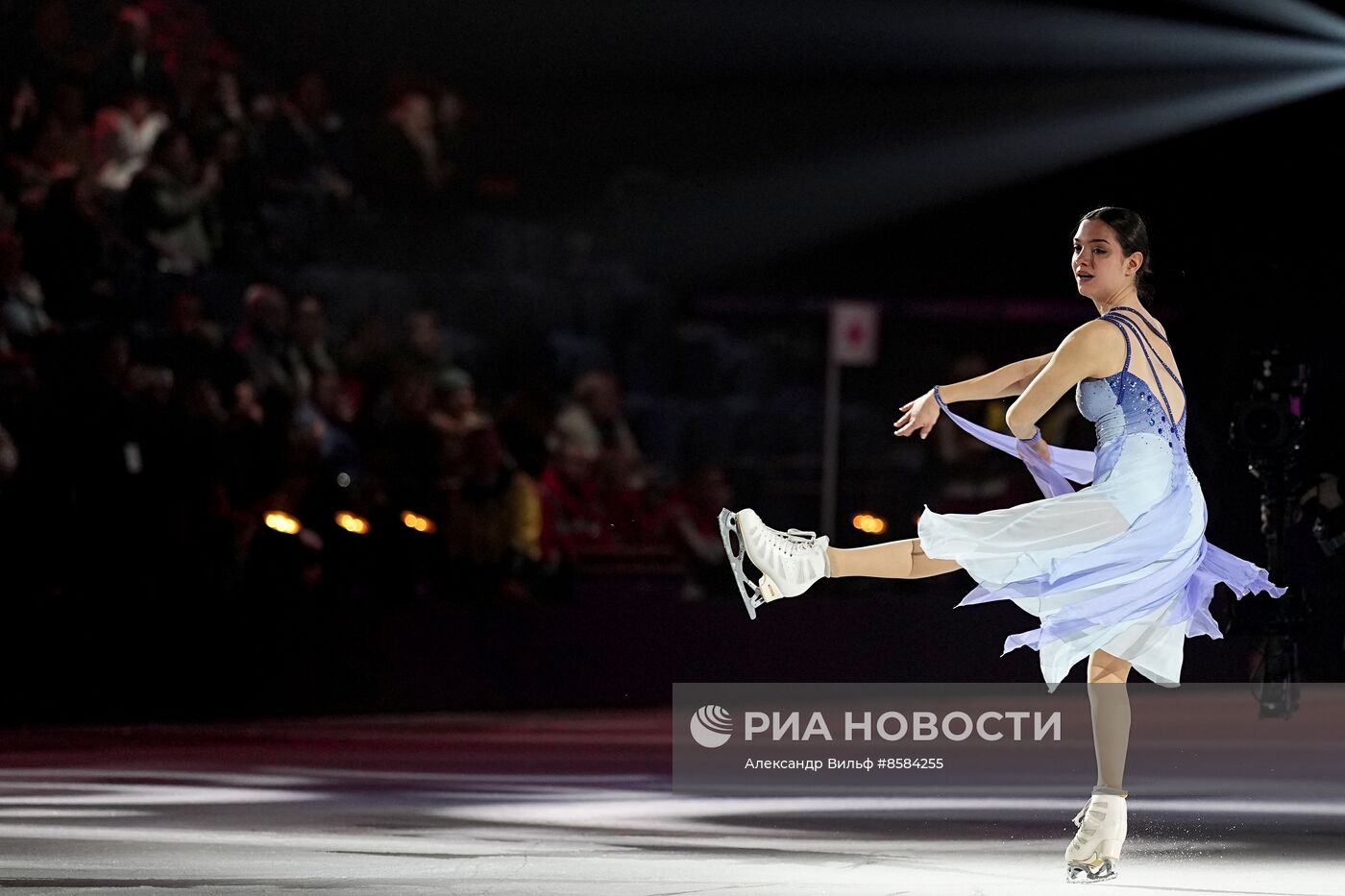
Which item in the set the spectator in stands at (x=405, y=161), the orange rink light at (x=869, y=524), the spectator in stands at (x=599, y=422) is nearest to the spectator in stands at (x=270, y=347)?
the spectator in stands at (x=599, y=422)

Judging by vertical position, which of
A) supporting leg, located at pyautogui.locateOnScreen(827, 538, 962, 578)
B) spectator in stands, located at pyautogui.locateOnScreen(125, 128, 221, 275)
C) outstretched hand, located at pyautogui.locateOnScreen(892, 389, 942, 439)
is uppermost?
spectator in stands, located at pyautogui.locateOnScreen(125, 128, 221, 275)

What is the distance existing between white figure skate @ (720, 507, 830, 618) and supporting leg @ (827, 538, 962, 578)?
0.06m

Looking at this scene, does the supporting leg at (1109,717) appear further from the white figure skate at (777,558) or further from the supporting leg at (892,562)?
the white figure skate at (777,558)

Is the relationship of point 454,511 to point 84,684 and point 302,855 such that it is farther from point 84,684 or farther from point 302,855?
point 302,855

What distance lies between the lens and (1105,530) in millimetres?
4527

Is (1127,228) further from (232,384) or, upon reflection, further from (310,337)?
(310,337)

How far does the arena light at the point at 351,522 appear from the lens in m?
9.13

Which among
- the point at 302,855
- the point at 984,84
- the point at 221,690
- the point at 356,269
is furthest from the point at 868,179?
the point at 302,855

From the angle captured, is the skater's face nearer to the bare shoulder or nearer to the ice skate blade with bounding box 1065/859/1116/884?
the bare shoulder

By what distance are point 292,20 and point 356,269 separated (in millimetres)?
1892

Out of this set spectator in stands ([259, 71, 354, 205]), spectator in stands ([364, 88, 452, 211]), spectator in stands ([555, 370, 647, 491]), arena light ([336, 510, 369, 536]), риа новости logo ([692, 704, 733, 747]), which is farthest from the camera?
spectator in stands ([364, 88, 452, 211])

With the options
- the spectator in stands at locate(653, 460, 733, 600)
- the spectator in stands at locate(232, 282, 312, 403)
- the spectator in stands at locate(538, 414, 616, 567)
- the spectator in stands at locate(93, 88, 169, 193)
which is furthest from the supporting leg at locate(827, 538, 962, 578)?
the spectator in stands at locate(93, 88, 169, 193)

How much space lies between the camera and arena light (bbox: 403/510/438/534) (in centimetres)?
931

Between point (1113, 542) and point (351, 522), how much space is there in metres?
5.22
